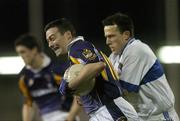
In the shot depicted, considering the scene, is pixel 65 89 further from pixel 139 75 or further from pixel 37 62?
pixel 37 62

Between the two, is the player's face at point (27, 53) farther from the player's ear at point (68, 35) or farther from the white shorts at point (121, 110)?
the white shorts at point (121, 110)

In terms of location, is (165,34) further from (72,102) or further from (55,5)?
(72,102)

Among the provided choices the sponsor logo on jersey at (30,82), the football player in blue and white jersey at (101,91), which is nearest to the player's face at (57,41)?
the football player in blue and white jersey at (101,91)

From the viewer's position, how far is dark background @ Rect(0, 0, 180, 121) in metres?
11.7

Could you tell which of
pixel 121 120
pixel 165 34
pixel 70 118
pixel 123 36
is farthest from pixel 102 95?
pixel 165 34

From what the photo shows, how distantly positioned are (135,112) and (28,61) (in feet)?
8.79

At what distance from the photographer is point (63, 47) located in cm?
548

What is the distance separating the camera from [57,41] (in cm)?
551

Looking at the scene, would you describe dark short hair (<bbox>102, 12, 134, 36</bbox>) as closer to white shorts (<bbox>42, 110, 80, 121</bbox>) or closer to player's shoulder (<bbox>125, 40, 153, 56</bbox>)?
player's shoulder (<bbox>125, 40, 153, 56</bbox>)

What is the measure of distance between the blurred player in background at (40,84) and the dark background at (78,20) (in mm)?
3514

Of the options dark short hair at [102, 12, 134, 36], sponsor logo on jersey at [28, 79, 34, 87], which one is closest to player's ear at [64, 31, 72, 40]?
dark short hair at [102, 12, 134, 36]

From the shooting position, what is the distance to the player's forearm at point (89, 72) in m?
4.97

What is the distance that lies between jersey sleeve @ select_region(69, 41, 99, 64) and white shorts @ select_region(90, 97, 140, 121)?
37 cm

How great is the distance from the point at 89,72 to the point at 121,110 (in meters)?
0.45
